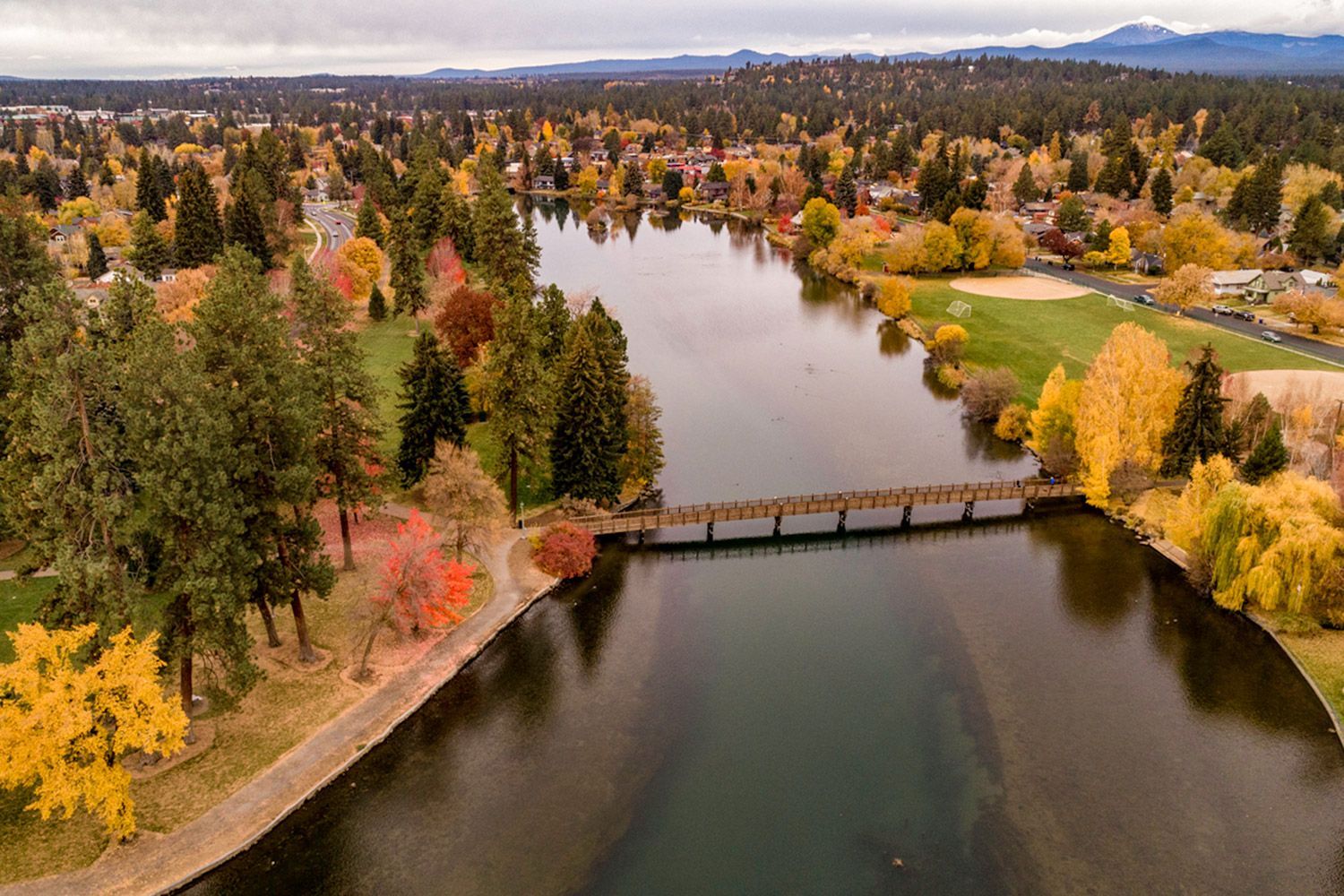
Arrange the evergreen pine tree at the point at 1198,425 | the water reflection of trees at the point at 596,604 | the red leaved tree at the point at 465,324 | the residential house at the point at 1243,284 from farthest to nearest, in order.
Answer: the residential house at the point at 1243,284 < the red leaved tree at the point at 465,324 < the evergreen pine tree at the point at 1198,425 < the water reflection of trees at the point at 596,604

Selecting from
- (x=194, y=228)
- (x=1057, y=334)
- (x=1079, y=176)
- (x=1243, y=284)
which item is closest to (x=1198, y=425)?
(x=1057, y=334)

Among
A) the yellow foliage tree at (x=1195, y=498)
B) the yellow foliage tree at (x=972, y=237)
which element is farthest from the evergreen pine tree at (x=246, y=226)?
the yellow foliage tree at (x=1195, y=498)

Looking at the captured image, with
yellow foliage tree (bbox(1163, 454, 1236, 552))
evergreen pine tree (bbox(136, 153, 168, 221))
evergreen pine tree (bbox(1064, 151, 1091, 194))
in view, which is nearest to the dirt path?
yellow foliage tree (bbox(1163, 454, 1236, 552))

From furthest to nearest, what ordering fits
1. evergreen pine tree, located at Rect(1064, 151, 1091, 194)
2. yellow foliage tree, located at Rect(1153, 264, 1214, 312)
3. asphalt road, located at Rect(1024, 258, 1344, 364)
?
evergreen pine tree, located at Rect(1064, 151, 1091, 194) → yellow foliage tree, located at Rect(1153, 264, 1214, 312) → asphalt road, located at Rect(1024, 258, 1344, 364)

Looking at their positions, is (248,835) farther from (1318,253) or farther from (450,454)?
(1318,253)

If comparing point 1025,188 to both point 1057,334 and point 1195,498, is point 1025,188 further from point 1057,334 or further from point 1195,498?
point 1195,498

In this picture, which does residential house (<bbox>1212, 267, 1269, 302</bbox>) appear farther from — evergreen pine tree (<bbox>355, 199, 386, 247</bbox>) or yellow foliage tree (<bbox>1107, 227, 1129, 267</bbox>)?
evergreen pine tree (<bbox>355, 199, 386, 247</bbox>)

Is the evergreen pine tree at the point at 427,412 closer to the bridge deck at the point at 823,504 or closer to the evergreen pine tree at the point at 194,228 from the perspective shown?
the bridge deck at the point at 823,504
